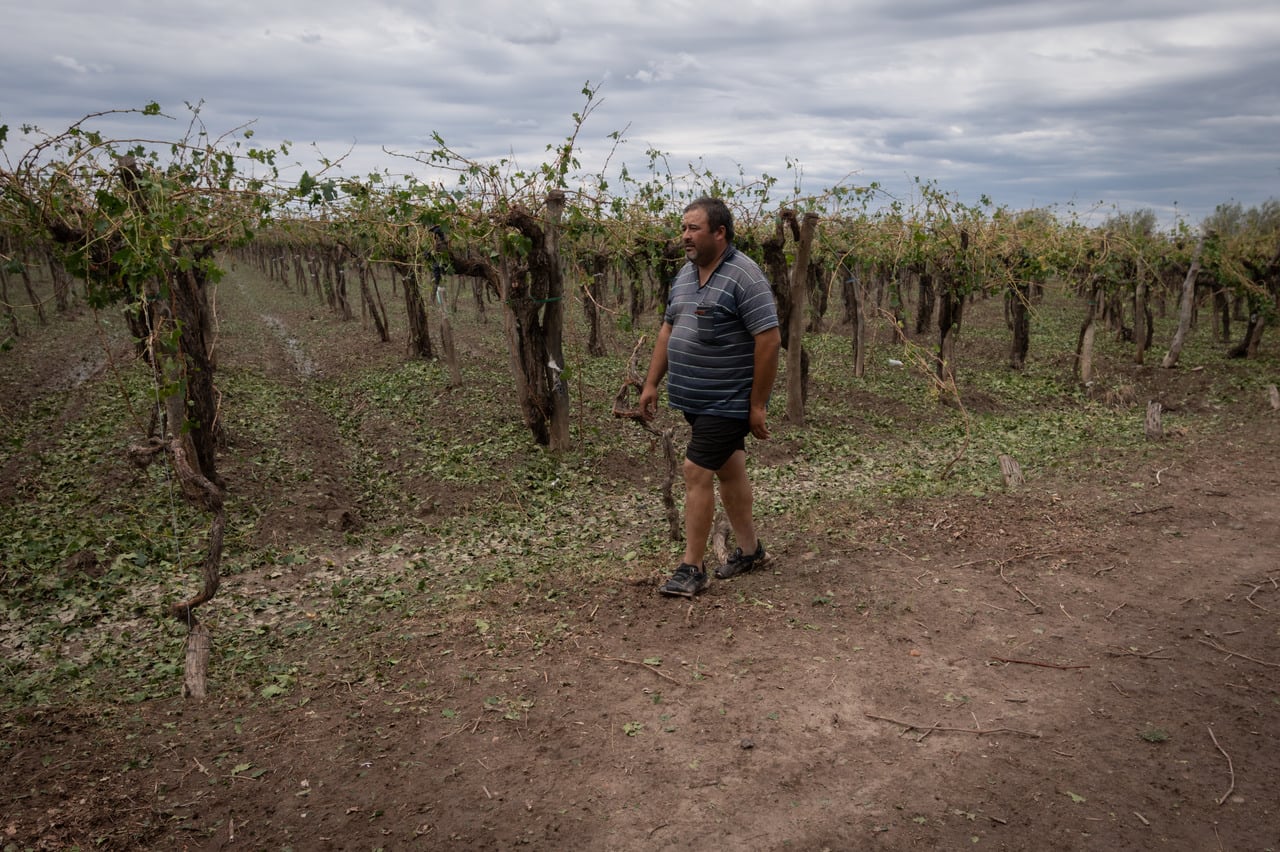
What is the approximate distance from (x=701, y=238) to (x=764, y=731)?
7.91 ft

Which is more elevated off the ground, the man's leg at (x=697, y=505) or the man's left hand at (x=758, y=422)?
the man's left hand at (x=758, y=422)

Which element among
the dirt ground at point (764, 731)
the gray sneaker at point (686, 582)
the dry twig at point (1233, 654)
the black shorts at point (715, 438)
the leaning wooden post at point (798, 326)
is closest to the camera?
the dirt ground at point (764, 731)

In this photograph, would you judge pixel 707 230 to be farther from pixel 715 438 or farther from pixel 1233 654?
pixel 1233 654

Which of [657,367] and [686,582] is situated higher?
[657,367]

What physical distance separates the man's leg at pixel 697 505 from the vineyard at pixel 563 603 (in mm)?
332

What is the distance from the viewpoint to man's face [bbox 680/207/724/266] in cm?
413

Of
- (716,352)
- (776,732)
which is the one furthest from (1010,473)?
(776,732)

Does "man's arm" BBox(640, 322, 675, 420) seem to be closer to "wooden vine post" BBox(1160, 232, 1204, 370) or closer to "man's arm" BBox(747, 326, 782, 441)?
"man's arm" BBox(747, 326, 782, 441)

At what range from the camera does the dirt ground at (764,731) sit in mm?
2701

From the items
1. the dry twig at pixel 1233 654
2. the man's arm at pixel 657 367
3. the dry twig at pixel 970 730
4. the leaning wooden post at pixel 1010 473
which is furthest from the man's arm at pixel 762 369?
the leaning wooden post at pixel 1010 473

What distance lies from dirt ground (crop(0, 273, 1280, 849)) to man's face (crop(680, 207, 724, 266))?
194 centimetres

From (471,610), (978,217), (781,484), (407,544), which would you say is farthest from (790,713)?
(978,217)

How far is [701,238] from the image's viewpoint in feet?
13.6

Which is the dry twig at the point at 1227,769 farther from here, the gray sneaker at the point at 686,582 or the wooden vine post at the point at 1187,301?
the wooden vine post at the point at 1187,301
